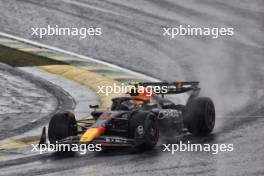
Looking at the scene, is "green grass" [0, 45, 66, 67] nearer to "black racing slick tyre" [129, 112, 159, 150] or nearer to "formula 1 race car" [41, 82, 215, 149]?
"formula 1 race car" [41, 82, 215, 149]

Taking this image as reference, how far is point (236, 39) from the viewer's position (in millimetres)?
30516

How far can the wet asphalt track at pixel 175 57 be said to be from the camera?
15.6 meters

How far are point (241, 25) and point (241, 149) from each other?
15.6 m

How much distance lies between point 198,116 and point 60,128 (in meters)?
3.19

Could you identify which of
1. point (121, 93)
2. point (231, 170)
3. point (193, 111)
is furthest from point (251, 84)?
point (231, 170)

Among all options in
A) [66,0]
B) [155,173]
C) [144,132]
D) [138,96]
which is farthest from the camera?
[66,0]

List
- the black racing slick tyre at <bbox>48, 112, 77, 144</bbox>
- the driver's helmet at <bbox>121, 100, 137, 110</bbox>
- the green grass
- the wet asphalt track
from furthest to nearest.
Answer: the green grass → the driver's helmet at <bbox>121, 100, 137, 110</bbox> → the black racing slick tyre at <bbox>48, 112, 77, 144</bbox> → the wet asphalt track

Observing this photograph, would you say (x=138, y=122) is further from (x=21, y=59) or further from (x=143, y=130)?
(x=21, y=59)

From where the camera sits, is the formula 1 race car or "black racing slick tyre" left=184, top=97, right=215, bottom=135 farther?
"black racing slick tyre" left=184, top=97, right=215, bottom=135

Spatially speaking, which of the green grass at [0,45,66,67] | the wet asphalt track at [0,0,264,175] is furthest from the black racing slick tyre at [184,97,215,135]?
the green grass at [0,45,66,67]

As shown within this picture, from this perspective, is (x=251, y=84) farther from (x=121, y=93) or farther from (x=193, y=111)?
(x=193, y=111)

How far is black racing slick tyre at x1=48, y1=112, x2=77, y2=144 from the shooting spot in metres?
17.4

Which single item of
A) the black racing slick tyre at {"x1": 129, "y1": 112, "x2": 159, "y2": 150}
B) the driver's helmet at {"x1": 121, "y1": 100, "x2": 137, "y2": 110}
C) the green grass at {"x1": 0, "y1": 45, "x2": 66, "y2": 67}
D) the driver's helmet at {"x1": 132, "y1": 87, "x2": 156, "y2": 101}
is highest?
the green grass at {"x1": 0, "y1": 45, "x2": 66, "y2": 67}

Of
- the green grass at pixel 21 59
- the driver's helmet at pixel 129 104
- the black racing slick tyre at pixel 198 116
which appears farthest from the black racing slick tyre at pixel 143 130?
the green grass at pixel 21 59
